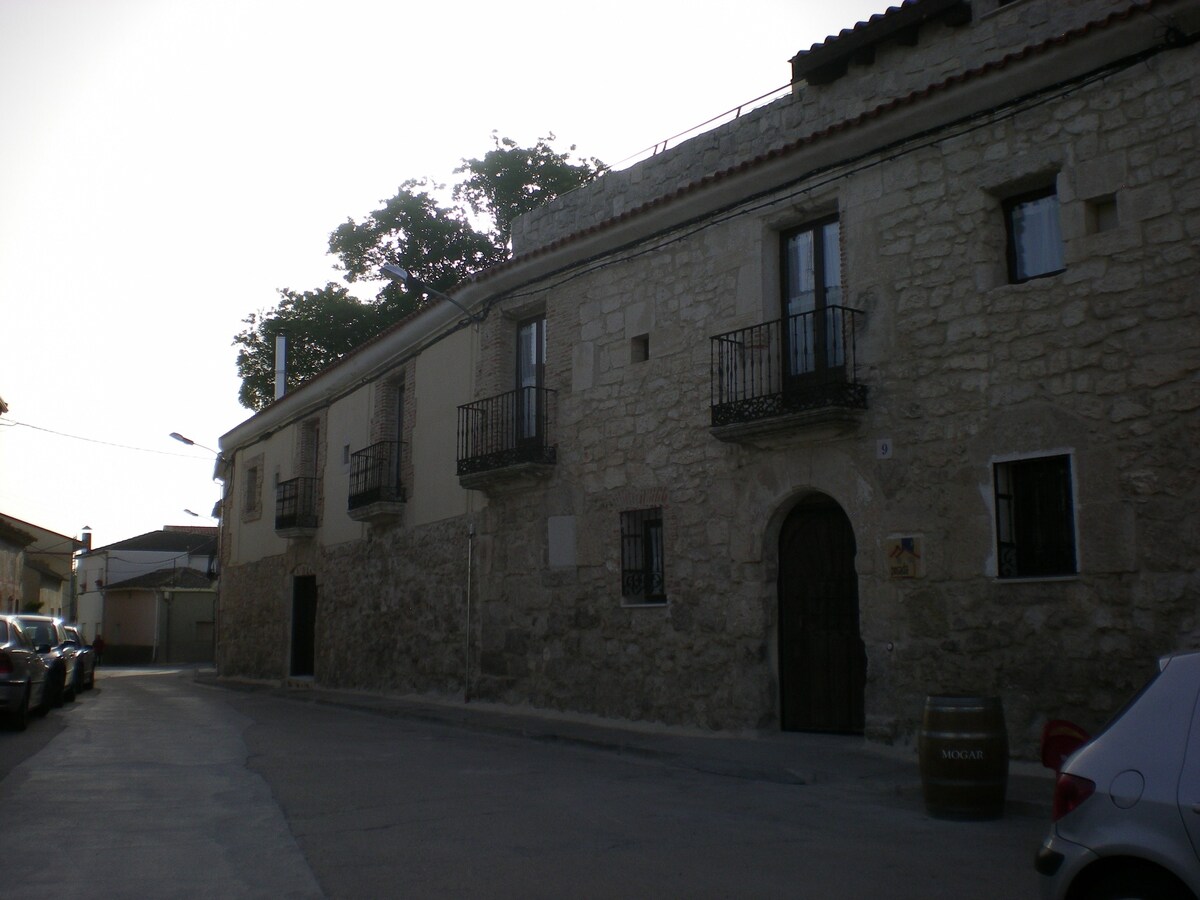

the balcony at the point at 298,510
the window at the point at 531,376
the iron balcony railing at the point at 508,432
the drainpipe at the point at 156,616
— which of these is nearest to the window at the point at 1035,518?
the iron balcony railing at the point at 508,432

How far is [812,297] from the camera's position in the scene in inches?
472

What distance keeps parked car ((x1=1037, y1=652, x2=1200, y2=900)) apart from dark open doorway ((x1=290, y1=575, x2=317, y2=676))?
21.0 m

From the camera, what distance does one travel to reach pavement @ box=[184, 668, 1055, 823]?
877 centimetres

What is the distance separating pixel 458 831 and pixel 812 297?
7.07m

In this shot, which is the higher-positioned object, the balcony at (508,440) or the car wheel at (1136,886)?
the balcony at (508,440)

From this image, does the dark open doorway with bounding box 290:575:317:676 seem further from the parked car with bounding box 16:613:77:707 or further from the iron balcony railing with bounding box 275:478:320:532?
the parked car with bounding box 16:613:77:707

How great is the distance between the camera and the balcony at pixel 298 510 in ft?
74.9

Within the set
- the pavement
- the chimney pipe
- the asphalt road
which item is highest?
the chimney pipe

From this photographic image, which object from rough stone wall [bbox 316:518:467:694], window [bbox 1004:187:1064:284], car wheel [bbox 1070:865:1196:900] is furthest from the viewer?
rough stone wall [bbox 316:518:467:694]

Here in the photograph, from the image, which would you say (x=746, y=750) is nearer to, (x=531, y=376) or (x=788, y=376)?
(x=788, y=376)

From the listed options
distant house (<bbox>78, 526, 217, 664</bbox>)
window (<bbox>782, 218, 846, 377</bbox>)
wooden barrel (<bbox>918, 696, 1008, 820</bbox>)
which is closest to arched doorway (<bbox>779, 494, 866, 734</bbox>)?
window (<bbox>782, 218, 846, 377</bbox>)

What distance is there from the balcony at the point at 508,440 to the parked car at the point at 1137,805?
11.1 m

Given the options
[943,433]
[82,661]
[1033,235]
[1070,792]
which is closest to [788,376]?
[943,433]

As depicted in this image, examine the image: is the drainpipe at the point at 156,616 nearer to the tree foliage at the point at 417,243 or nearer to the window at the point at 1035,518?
the tree foliage at the point at 417,243
